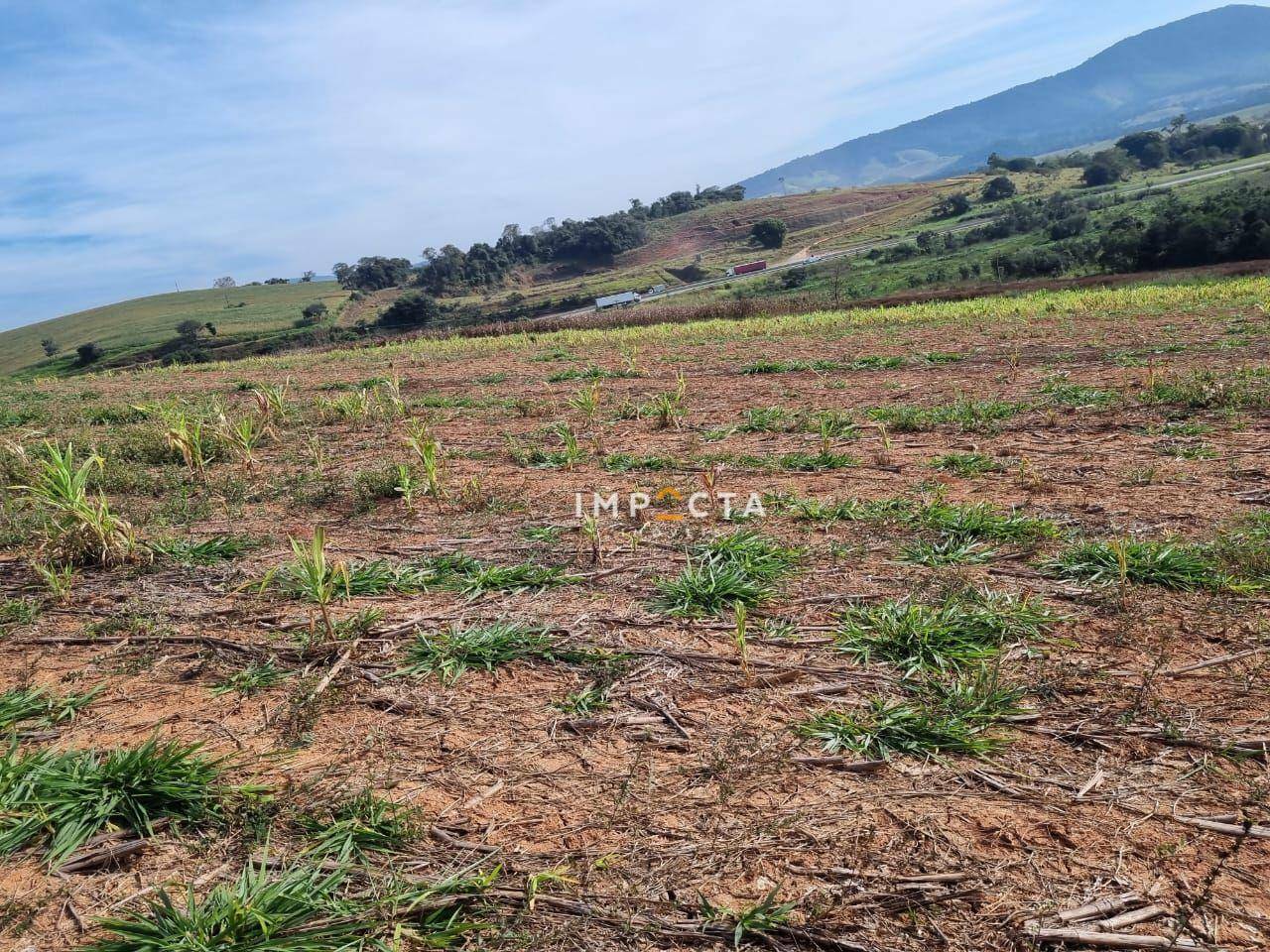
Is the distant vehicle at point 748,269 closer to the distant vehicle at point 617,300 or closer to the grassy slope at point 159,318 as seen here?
the distant vehicle at point 617,300

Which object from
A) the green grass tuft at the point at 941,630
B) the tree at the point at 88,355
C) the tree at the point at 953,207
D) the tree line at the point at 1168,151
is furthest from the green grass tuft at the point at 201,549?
the tree line at the point at 1168,151

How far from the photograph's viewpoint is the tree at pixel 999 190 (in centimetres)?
7100

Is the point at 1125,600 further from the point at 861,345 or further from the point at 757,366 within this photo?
the point at 861,345

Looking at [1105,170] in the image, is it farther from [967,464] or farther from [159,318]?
[159,318]

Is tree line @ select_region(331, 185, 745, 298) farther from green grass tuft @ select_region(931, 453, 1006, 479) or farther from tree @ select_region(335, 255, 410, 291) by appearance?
green grass tuft @ select_region(931, 453, 1006, 479)

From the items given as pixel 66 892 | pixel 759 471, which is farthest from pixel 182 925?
pixel 759 471

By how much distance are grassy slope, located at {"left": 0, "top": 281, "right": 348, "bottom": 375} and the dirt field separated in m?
64.6

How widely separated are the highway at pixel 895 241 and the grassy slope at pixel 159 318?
36029 mm

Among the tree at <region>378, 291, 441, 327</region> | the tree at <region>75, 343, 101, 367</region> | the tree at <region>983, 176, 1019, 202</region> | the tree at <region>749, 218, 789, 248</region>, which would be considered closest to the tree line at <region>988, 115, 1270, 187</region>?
the tree at <region>983, 176, 1019, 202</region>

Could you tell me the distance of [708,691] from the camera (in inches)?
109

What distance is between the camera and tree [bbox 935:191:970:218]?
69.6 metres

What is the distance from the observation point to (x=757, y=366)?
39.2 feet

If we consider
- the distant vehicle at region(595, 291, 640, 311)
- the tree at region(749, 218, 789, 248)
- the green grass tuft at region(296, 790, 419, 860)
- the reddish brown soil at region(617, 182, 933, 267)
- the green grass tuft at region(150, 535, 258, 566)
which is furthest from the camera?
the reddish brown soil at region(617, 182, 933, 267)

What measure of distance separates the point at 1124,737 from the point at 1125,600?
1000mm
